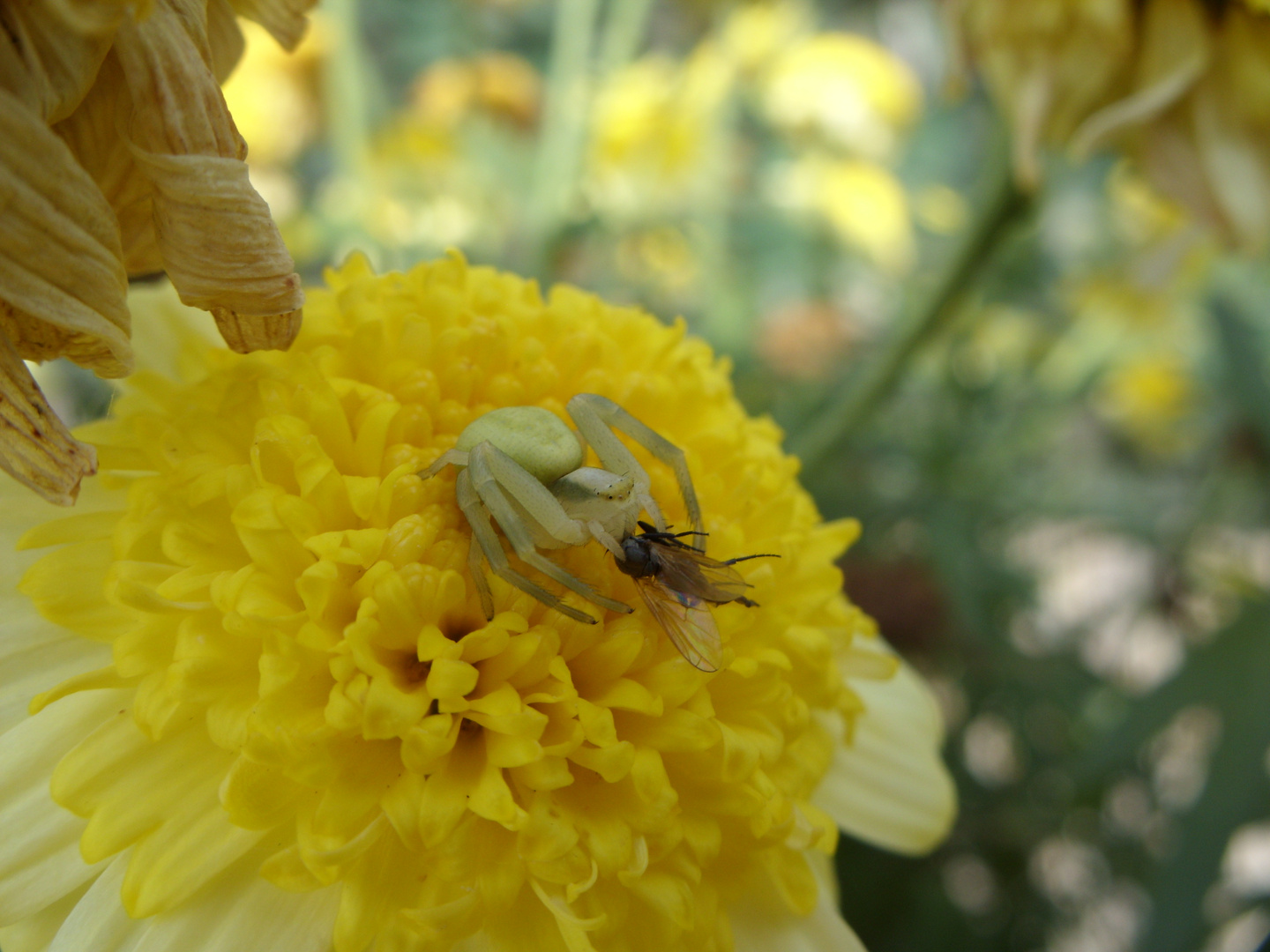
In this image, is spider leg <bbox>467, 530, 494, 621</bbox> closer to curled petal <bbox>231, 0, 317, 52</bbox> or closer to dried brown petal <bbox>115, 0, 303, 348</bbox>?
dried brown petal <bbox>115, 0, 303, 348</bbox>

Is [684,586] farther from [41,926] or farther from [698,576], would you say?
[41,926]

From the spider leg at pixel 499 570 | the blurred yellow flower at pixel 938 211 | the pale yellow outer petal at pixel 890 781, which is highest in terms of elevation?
the blurred yellow flower at pixel 938 211

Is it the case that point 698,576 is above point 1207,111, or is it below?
below

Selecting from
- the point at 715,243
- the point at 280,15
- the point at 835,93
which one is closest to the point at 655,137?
the point at 715,243

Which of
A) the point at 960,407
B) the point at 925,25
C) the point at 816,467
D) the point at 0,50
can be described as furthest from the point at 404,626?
the point at 925,25

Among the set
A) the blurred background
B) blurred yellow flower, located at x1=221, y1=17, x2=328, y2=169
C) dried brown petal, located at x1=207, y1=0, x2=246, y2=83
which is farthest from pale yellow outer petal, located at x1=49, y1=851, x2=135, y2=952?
blurred yellow flower, located at x1=221, y1=17, x2=328, y2=169

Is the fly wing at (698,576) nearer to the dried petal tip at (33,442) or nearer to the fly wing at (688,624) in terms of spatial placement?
the fly wing at (688,624)

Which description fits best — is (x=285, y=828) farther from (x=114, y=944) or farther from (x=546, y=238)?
(x=546, y=238)

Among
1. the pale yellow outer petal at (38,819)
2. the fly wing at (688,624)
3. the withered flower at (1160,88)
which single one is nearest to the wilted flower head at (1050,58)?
the withered flower at (1160,88)
